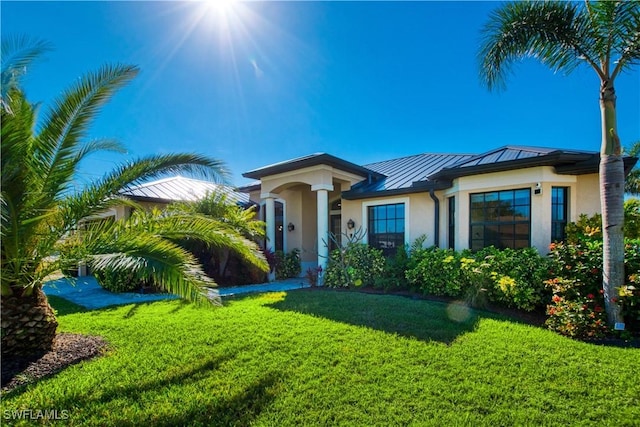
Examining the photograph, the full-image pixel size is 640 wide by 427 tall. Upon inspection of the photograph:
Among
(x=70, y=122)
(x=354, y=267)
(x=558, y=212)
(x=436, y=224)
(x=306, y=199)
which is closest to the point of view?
(x=70, y=122)

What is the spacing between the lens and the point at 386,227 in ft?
39.8

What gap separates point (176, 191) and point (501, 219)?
15.1 metres

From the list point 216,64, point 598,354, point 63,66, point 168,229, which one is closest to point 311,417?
point 168,229

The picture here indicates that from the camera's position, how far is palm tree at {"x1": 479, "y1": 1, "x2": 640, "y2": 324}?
560cm

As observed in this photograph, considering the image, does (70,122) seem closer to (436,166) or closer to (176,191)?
(176,191)

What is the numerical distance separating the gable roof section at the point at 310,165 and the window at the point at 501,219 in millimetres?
4876

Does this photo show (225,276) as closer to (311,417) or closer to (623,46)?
(311,417)

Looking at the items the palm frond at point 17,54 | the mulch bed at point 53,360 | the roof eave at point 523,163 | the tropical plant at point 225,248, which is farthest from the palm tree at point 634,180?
the palm frond at point 17,54

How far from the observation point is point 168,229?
528cm

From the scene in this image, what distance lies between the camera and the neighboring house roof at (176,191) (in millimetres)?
12844

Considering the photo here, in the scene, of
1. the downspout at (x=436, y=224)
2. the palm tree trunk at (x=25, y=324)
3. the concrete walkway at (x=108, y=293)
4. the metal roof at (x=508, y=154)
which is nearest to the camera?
the palm tree trunk at (x=25, y=324)

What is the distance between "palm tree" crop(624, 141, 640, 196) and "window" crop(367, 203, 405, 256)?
1742 cm

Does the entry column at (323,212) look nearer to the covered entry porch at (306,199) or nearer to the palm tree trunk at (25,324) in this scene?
the covered entry porch at (306,199)

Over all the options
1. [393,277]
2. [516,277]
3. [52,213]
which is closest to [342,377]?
[52,213]
